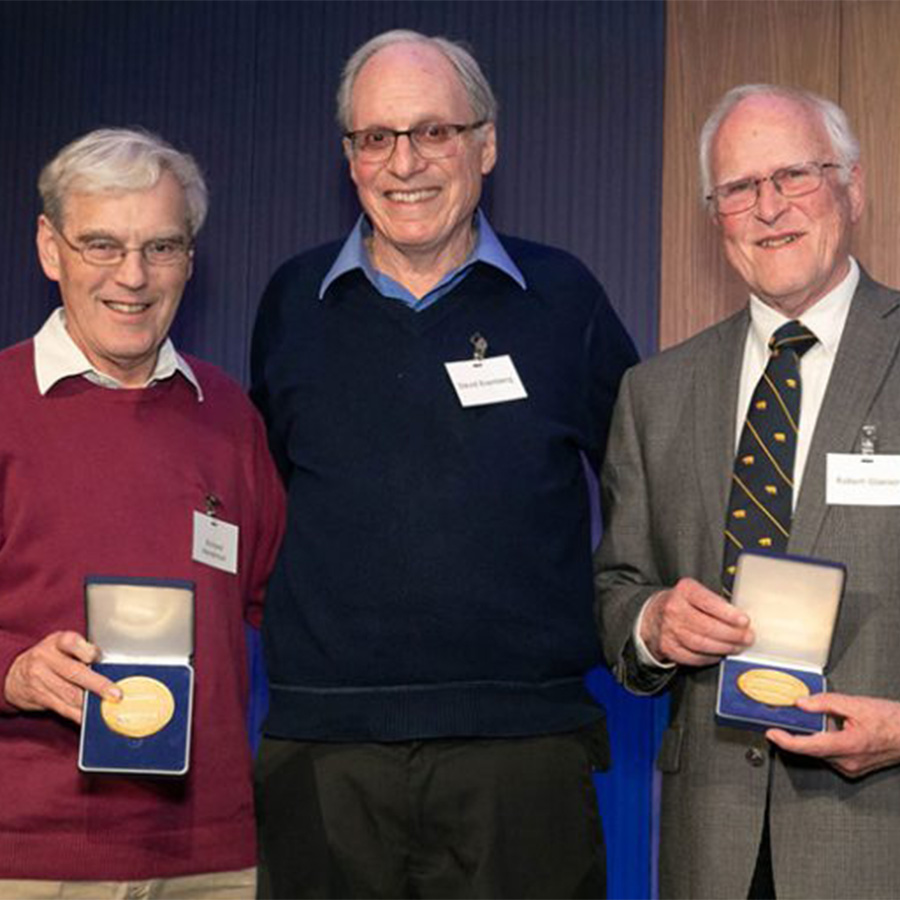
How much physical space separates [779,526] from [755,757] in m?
0.41

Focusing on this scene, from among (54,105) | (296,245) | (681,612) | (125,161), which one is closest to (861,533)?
(681,612)

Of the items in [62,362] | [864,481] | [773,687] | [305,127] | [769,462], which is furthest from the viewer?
[305,127]

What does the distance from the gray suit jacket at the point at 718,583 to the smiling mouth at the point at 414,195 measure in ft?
1.99

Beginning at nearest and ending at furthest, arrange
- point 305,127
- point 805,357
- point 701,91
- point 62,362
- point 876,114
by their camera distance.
Result: 1. point 805,357
2. point 62,362
3. point 876,114
4. point 701,91
5. point 305,127

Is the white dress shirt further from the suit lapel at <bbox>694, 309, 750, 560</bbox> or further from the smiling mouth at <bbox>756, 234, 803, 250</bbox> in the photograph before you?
the smiling mouth at <bbox>756, 234, 803, 250</bbox>

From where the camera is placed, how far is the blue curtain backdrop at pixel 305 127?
171 inches

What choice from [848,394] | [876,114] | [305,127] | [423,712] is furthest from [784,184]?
[305,127]

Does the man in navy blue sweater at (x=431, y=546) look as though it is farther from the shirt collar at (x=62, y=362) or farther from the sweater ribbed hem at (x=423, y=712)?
the shirt collar at (x=62, y=362)

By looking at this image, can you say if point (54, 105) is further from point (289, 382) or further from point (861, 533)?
point (861, 533)

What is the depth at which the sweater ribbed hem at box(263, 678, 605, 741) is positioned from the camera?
2668mm

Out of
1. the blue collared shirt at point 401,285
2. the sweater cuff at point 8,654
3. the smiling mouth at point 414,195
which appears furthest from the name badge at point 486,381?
the sweater cuff at point 8,654

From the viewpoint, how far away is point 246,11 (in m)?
4.64

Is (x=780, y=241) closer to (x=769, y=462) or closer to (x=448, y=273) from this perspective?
(x=769, y=462)

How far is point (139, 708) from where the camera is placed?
2.35 m
